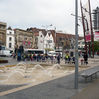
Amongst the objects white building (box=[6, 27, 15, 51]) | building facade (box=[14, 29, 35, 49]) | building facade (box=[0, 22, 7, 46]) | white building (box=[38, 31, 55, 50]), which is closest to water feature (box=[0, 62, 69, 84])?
building facade (box=[0, 22, 7, 46])

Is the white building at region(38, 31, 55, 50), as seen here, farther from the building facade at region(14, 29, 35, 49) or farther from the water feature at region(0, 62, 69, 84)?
the water feature at region(0, 62, 69, 84)

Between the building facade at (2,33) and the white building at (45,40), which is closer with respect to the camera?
the building facade at (2,33)

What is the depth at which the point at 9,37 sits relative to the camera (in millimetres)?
75688

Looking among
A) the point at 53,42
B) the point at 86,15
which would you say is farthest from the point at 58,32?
the point at 86,15

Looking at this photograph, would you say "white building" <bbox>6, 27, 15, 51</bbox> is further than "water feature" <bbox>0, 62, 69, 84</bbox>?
Yes

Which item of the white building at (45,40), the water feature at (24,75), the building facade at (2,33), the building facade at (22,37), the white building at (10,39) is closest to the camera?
the water feature at (24,75)

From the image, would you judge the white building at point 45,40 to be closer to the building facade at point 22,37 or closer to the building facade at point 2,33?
the building facade at point 22,37

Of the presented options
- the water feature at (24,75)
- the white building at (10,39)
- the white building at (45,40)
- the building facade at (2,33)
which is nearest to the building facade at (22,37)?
the white building at (10,39)

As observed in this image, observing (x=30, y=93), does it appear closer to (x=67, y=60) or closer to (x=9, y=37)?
(x=67, y=60)

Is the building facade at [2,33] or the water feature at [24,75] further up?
the building facade at [2,33]

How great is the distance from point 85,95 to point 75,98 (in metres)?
0.70

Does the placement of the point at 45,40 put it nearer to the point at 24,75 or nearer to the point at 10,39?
the point at 10,39

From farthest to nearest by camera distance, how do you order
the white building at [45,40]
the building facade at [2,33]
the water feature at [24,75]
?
the white building at [45,40] → the building facade at [2,33] → the water feature at [24,75]

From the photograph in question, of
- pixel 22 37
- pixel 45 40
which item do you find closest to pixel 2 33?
pixel 22 37
